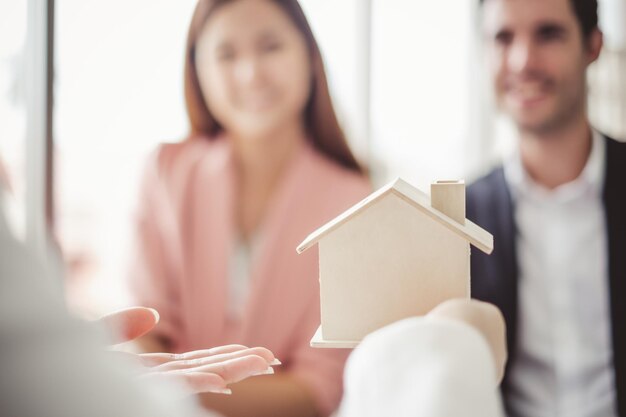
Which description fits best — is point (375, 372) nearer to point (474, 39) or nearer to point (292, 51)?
point (292, 51)

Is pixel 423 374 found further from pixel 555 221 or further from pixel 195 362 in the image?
pixel 555 221

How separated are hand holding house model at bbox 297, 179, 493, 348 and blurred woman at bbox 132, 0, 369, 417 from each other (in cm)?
74

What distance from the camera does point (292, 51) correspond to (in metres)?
1.20

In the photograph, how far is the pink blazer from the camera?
119 cm

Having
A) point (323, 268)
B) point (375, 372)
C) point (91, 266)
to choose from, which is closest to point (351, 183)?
point (91, 266)

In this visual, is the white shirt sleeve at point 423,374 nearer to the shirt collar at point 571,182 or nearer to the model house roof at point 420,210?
the model house roof at point 420,210

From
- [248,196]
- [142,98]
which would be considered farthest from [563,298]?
[142,98]

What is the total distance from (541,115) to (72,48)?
923 millimetres

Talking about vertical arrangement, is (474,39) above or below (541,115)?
above

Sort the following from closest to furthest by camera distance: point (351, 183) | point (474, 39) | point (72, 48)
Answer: point (351, 183)
point (72, 48)
point (474, 39)

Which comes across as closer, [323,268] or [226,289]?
[323,268]

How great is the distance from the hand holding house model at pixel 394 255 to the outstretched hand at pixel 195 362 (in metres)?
0.05

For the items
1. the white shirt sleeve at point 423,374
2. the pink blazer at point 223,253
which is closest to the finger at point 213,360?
the white shirt sleeve at point 423,374

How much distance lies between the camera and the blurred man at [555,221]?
1080mm
